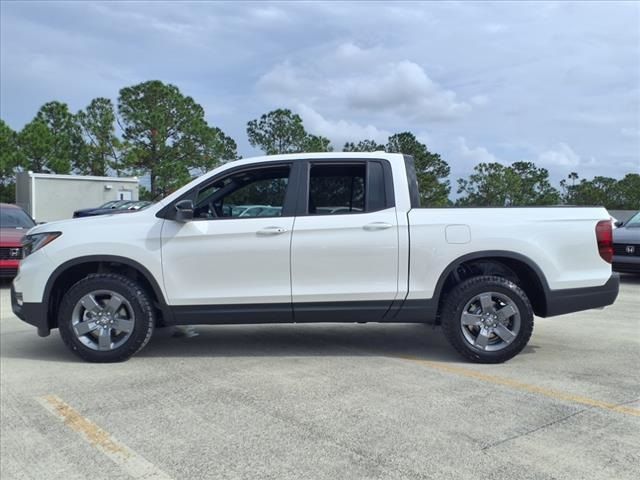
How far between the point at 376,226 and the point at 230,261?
1.33m

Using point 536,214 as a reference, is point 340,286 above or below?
below

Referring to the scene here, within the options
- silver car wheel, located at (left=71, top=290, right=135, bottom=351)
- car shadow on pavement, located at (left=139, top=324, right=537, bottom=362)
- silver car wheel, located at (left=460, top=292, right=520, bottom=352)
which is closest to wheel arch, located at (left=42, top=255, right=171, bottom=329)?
silver car wheel, located at (left=71, top=290, right=135, bottom=351)

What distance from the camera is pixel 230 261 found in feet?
16.9

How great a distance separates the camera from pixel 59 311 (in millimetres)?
5262

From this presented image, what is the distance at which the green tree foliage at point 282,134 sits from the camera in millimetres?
46938

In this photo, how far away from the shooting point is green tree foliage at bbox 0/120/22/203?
3406 cm

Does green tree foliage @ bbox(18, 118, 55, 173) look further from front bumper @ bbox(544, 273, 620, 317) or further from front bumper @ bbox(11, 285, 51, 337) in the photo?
front bumper @ bbox(544, 273, 620, 317)

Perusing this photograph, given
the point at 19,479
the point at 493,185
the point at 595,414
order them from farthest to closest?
the point at 493,185 < the point at 595,414 < the point at 19,479

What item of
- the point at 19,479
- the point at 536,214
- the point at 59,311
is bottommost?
the point at 19,479

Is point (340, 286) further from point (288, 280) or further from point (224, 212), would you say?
point (224, 212)

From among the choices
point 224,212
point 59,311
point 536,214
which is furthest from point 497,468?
point 59,311

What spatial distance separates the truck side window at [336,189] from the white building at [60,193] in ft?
83.6

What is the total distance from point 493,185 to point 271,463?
36.7 m

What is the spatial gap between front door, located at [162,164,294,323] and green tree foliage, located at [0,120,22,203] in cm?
3359
